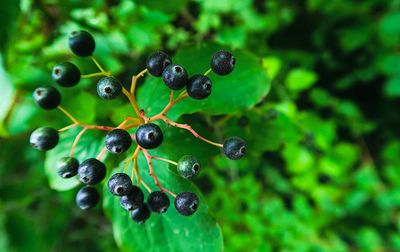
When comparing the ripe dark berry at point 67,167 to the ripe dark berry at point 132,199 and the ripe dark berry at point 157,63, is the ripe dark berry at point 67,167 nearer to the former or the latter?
the ripe dark berry at point 132,199

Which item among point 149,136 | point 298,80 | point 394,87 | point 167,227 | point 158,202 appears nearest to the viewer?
point 149,136

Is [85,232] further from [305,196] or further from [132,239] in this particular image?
[132,239]

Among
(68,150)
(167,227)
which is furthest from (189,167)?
(68,150)

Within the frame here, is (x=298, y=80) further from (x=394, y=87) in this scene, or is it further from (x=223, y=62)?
(x=223, y=62)

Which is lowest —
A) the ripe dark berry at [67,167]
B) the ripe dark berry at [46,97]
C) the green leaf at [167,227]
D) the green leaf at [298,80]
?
the green leaf at [167,227]

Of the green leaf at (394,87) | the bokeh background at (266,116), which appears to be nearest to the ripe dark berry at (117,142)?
the bokeh background at (266,116)

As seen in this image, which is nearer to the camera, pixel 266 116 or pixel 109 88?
pixel 109 88
